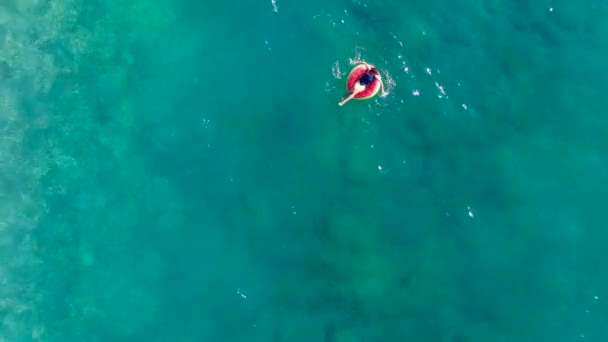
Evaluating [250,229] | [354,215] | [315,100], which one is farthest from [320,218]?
[315,100]

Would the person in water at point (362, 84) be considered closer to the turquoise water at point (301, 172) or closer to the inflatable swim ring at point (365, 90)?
the inflatable swim ring at point (365, 90)

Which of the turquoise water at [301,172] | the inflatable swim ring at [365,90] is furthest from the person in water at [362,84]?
the turquoise water at [301,172]

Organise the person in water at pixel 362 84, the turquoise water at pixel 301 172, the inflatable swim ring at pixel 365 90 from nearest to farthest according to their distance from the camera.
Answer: the turquoise water at pixel 301 172
the person in water at pixel 362 84
the inflatable swim ring at pixel 365 90

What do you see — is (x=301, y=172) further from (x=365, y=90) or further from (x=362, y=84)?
(x=362, y=84)

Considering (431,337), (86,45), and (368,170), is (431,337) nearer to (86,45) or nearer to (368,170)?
(368,170)

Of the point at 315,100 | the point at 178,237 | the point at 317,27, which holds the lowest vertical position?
the point at 178,237

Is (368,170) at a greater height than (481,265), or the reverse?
(368,170)

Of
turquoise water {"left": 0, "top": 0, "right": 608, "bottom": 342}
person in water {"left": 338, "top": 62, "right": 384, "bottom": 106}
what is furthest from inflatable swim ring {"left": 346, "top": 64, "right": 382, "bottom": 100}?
turquoise water {"left": 0, "top": 0, "right": 608, "bottom": 342}

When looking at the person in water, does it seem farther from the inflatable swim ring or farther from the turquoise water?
the turquoise water

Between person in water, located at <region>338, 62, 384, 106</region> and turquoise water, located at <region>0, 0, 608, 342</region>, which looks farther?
person in water, located at <region>338, 62, 384, 106</region>
